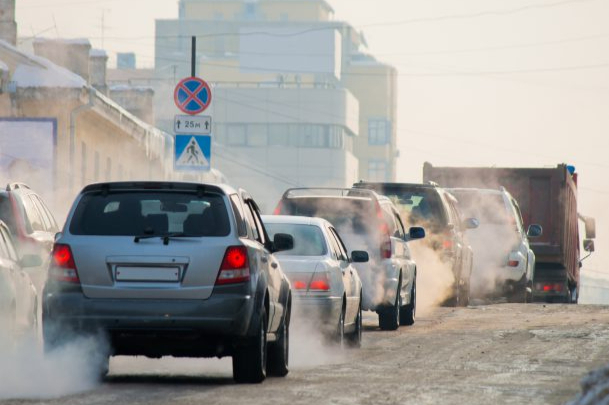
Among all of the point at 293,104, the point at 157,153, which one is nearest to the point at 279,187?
the point at 293,104

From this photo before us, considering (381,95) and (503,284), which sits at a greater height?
(381,95)

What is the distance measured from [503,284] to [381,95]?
15148cm

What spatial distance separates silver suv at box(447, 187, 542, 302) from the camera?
1251 inches

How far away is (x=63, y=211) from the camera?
146 feet

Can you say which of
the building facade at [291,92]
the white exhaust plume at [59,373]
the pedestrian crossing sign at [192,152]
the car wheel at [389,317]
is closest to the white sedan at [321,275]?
the car wheel at [389,317]

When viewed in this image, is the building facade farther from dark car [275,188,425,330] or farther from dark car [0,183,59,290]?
dark car [0,183,59,290]

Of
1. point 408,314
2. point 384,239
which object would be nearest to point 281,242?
point 384,239

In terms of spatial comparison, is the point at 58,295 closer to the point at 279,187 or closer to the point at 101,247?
the point at 101,247

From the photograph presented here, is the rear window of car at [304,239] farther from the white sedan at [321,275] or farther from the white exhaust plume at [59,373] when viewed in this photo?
the white exhaust plume at [59,373]

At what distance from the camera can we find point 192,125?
27.5 meters

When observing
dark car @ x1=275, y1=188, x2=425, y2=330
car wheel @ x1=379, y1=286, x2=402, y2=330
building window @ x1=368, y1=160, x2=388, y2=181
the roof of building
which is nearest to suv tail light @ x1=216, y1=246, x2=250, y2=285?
dark car @ x1=275, y1=188, x2=425, y2=330

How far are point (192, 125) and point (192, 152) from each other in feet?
1.58

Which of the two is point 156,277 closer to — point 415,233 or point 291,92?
point 415,233

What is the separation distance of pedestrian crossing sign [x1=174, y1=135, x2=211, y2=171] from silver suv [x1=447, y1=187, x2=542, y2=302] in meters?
6.95
